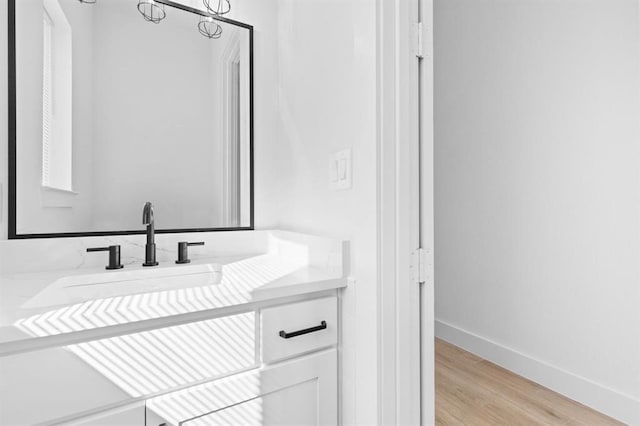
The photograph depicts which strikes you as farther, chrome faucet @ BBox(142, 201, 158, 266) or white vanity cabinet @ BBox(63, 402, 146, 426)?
chrome faucet @ BBox(142, 201, 158, 266)

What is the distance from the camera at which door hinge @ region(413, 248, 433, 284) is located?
1.10 m

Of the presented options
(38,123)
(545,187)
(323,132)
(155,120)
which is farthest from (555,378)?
(38,123)

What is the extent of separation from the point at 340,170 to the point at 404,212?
0.27 metres

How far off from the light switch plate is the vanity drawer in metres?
0.39

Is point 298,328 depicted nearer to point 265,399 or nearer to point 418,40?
point 265,399

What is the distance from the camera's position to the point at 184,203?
1.49 m

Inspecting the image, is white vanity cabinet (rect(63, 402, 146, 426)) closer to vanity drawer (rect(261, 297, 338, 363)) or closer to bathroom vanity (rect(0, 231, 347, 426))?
bathroom vanity (rect(0, 231, 347, 426))

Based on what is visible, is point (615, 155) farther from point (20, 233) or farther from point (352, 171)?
point (20, 233)

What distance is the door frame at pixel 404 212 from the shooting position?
→ 1044mm

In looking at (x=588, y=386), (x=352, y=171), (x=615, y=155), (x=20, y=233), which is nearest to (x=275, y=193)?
(x=352, y=171)

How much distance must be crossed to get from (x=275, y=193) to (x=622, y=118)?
168 cm

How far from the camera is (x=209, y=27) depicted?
A: 5.13ft

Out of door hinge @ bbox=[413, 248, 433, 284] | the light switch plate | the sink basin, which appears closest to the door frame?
door hinge @ bbox=[413, 248, 433, 284]

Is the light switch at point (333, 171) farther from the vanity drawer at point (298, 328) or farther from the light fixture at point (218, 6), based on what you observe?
the light fixture at point (218, 6)
